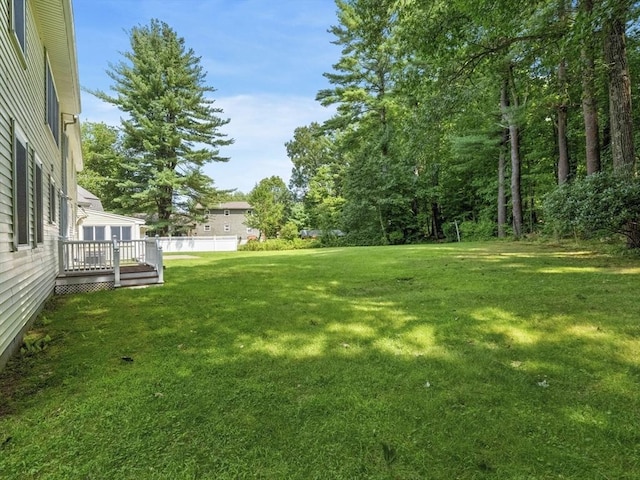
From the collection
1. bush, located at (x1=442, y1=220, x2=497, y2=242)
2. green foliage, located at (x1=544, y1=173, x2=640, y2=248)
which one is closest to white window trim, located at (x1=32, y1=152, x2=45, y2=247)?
green foliage, located at (x1=544, y1=173, x2=640, y2=248)

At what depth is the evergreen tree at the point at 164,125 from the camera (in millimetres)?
25328

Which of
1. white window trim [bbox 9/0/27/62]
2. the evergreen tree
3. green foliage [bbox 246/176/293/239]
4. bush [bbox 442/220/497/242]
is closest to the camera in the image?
white window trim [bbox 9/0/27/62]

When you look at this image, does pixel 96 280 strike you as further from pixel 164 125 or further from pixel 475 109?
pixel 164 125

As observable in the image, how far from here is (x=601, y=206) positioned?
712 centimetres

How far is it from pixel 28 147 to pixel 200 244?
66.3 feet

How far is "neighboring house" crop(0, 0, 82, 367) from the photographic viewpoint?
3.79 metres

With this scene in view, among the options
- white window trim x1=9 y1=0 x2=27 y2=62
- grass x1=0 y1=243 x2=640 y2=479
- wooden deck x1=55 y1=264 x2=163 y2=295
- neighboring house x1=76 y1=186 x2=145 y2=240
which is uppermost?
white window trim x1=9 y1=0 x2=27 y2=62

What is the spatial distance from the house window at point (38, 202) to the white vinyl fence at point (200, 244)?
735 inches

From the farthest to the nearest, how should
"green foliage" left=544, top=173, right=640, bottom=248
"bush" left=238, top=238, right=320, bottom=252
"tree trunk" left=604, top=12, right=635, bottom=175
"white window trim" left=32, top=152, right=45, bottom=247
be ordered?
1. "bush" left=238, top=238, right=320, bottom=252
2. "tree trunk" left=604, top=12, right=635, bottom=175
3. "green foliage" left=544, top=173, right=640, bottom=248
4. "white window trim" left=32, top=152, right=45, bottom=247

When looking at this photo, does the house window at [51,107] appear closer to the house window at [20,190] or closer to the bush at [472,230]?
the house window at [20,190]

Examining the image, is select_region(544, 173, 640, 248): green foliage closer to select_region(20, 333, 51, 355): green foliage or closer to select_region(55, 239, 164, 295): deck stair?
select_region(55, 239, 164, 295): deck stair

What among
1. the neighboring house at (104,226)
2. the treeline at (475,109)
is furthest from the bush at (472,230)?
the neighboring house at (104,226)

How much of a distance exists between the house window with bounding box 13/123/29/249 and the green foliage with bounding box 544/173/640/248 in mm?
9349

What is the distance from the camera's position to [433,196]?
24812mm
